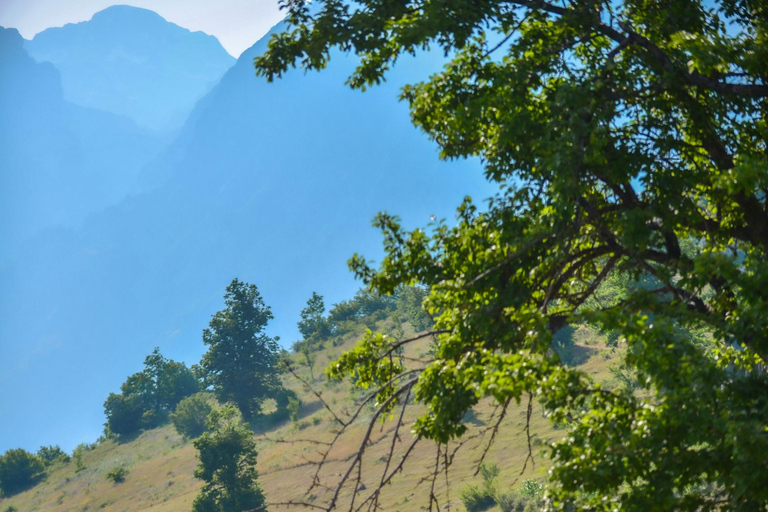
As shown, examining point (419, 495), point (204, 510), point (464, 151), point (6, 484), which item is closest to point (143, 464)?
point (6, 484)

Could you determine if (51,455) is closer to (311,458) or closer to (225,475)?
(311,458)

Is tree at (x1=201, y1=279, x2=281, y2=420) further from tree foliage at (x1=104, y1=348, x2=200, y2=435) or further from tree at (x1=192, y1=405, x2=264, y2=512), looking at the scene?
tree at (x1=192, y1=405, x2=264, y2=512)

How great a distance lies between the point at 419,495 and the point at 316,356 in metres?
38.7

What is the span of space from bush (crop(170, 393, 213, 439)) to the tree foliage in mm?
11162

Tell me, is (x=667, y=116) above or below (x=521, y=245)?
above

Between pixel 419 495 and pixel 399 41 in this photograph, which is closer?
pixel 399 41

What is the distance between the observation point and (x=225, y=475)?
38.9m

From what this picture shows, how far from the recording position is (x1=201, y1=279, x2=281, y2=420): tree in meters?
66.8

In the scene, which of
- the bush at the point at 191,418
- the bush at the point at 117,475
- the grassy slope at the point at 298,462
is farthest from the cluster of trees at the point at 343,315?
the bush at the point at 117,475

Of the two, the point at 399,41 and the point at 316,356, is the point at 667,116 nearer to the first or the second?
the point at 399,41

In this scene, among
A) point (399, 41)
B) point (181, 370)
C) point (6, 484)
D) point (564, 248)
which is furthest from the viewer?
point (181, 370)

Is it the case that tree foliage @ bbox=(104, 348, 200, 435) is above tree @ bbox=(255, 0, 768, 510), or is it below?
above

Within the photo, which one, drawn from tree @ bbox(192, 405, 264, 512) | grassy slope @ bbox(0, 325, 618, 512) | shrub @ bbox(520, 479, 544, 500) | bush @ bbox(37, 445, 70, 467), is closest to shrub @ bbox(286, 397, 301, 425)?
grassy slope @ bbox(0, 325, 618, 512)

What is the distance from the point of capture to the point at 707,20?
7.77 metres
